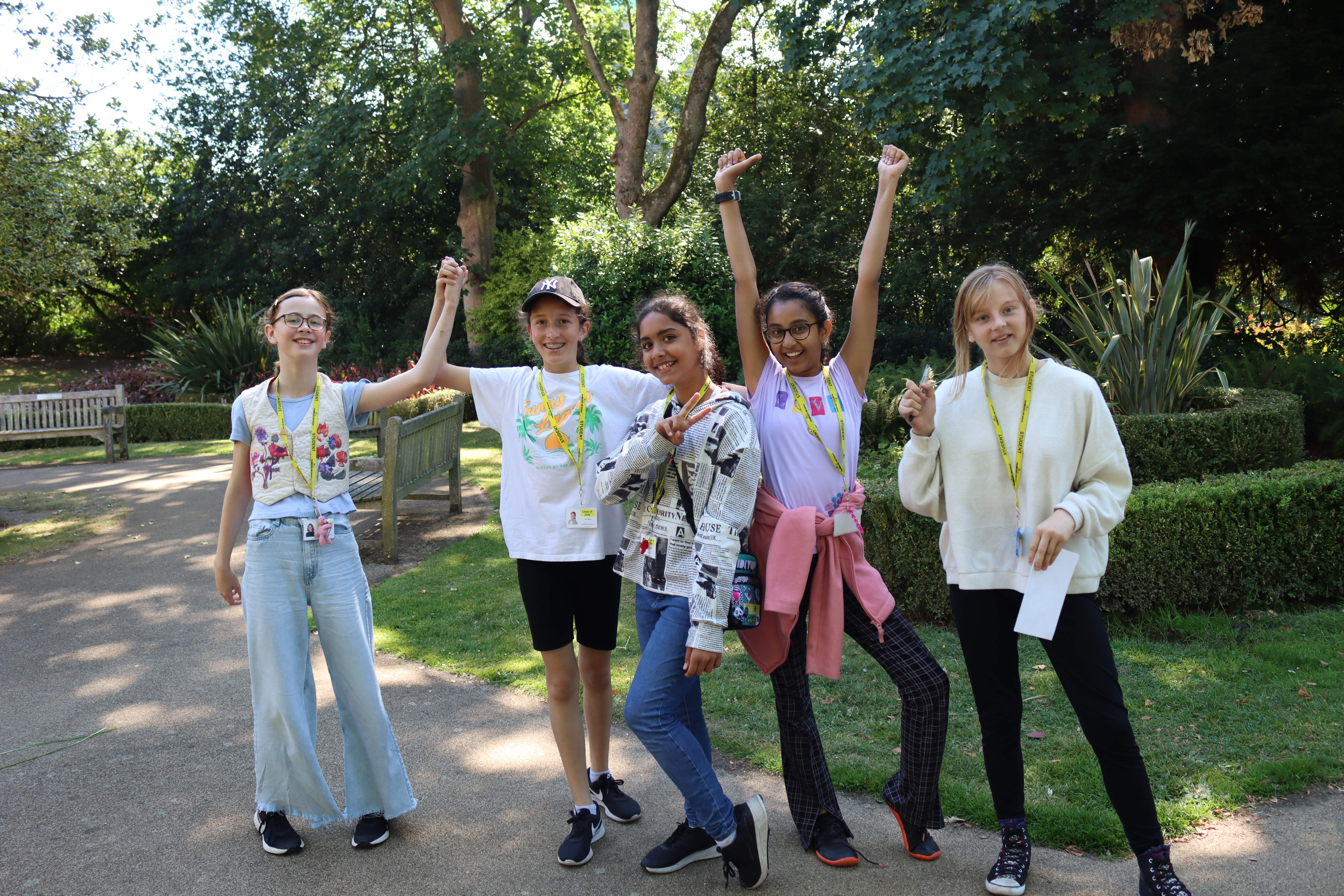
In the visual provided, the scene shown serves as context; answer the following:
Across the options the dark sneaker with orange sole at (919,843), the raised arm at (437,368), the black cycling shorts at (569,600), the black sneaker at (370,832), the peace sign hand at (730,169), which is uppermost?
the peace sign hand at (730,169)

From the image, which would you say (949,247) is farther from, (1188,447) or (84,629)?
(84,629)

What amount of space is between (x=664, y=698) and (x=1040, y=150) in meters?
11.7

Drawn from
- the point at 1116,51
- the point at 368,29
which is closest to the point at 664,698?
the point at 1116,51

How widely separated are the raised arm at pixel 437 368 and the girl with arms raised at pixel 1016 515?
1.50 metres

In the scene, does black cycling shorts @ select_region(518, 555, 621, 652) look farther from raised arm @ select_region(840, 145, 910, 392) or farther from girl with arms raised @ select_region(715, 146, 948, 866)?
raised arm @ select_region(840, 145, 910, 392)

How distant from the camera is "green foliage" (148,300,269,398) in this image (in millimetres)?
17406

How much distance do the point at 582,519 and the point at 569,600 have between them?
30 cm

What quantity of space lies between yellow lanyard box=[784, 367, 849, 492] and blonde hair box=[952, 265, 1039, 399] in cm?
34

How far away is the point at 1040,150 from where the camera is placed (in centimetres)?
1225

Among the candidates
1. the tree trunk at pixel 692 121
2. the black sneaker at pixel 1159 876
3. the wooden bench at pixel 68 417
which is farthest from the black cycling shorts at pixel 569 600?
the tree trunk at pixel 692 121

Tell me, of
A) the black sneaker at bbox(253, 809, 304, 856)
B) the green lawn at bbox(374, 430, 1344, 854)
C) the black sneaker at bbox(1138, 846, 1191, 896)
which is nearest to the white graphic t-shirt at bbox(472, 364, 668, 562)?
the black sneaker at bbox(253, 809, 304, 856)

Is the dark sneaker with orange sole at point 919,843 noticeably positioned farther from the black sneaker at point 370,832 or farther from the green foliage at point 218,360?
the green foliage at point 218,360

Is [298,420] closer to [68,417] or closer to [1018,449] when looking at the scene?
[1018,449]

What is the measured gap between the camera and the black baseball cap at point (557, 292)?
3012mm
